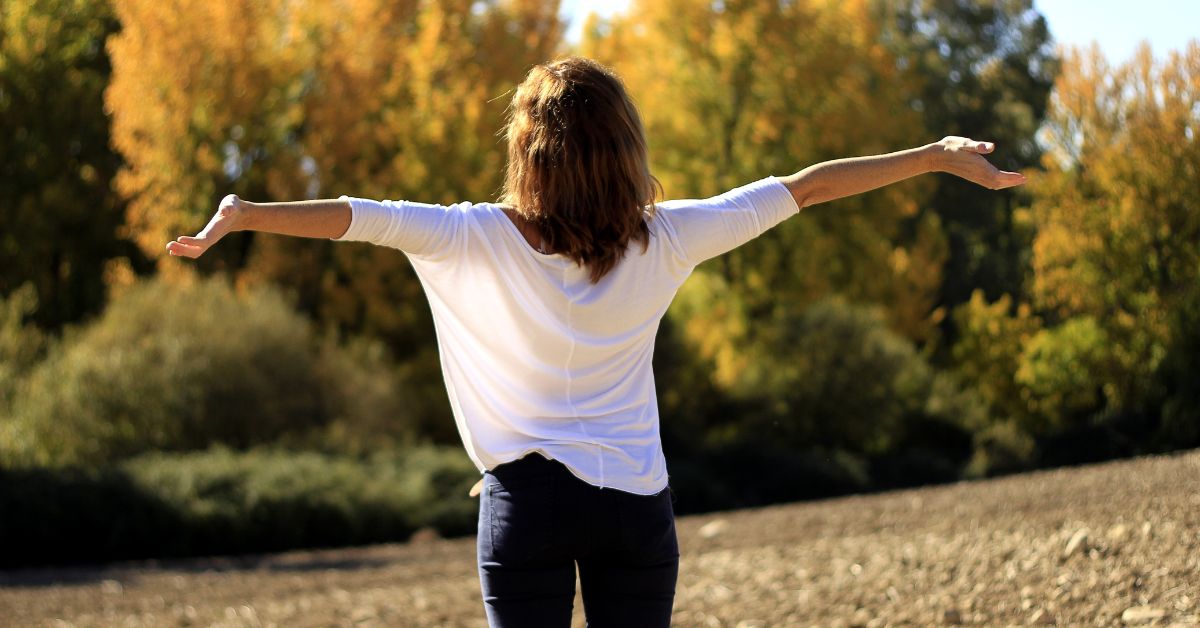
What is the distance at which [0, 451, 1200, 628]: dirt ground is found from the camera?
5.95 metres

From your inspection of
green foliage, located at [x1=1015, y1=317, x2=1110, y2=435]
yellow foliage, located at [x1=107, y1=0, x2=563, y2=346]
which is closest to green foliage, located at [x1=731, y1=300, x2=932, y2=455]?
green foliage, located at [x1=1015, y1=317, x2=1110, y2=435]

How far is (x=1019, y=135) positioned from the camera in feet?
87.5

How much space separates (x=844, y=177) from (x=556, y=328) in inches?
27.6

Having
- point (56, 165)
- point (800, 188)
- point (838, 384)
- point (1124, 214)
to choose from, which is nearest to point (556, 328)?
point (800, 188)

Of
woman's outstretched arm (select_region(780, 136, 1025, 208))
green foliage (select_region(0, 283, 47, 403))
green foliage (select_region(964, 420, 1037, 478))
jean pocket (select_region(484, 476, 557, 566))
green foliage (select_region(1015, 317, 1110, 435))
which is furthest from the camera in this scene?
green foliage (select_region(964, 420, 1037, 478))

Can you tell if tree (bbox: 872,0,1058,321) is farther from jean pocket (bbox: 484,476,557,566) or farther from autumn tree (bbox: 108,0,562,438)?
jean pocket (bbox: 484,476,557,566)

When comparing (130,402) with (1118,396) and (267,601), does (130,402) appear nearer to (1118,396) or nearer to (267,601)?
(267,601)

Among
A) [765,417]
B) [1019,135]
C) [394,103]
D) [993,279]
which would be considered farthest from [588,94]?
[1019,135]

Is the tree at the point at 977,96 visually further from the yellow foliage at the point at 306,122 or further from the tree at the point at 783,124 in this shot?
the yellow foliage at the point at 306,122

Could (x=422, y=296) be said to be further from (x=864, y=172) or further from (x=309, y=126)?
(x=864, y=172)

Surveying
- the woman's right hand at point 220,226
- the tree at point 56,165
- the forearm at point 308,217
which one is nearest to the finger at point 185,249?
the woman's right hand at point 220,226

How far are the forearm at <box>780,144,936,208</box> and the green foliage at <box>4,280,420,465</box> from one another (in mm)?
14107

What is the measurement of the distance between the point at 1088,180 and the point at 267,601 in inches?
453

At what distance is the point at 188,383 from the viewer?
1590 centimetres
